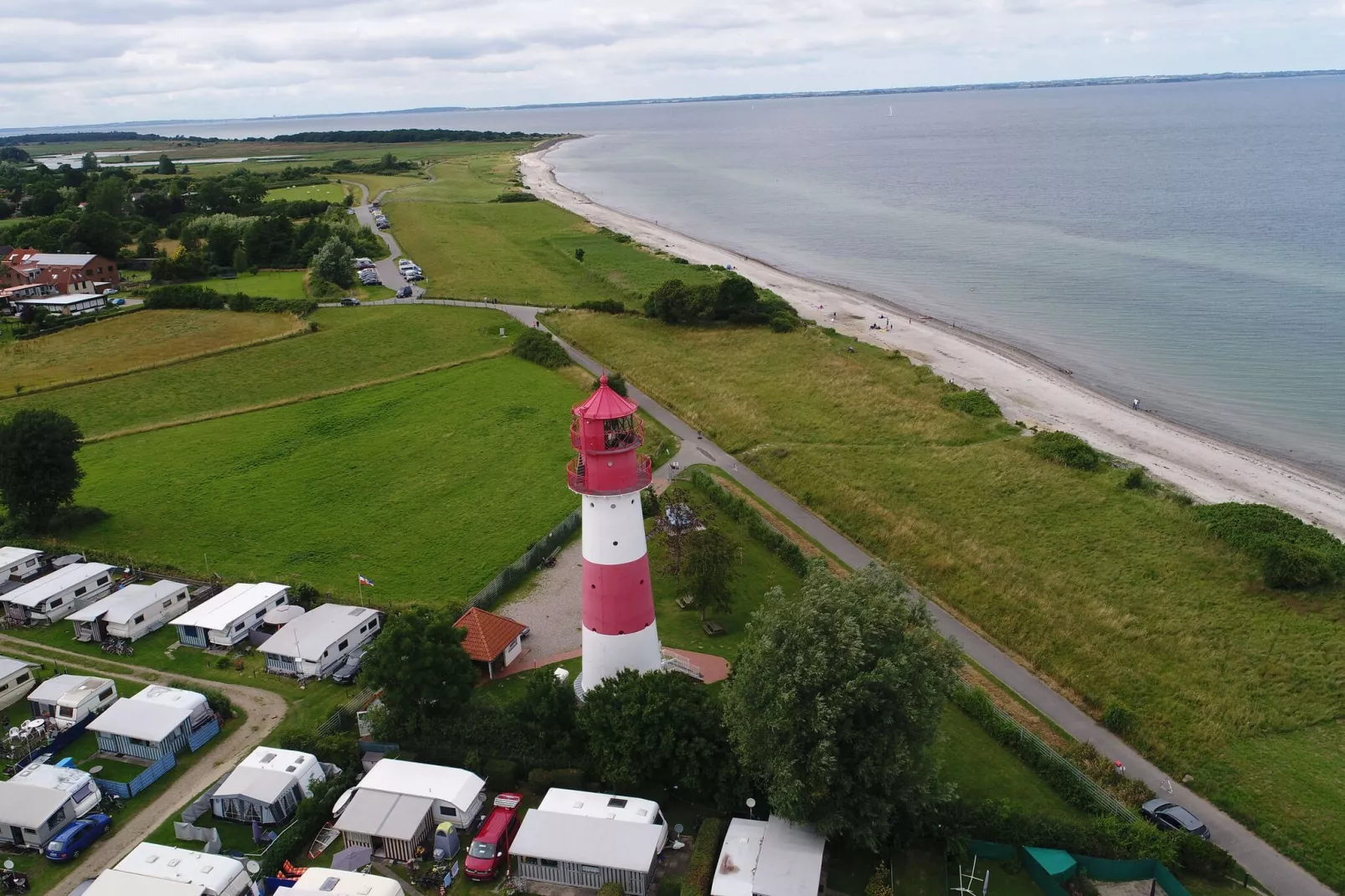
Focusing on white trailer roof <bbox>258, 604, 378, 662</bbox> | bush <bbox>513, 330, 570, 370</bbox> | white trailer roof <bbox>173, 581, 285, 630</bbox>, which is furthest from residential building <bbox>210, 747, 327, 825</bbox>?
bush <bbox>513, 330, 570, 370</bbox>

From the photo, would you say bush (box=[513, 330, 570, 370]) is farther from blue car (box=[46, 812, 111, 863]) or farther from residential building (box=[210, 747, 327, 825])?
blue car (box=[46, 812, 111, 863])

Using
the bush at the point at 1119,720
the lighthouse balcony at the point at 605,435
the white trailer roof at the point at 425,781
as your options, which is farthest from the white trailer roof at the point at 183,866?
the bush at the point at 1119,720

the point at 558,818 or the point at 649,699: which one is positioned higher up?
the point at 649,699

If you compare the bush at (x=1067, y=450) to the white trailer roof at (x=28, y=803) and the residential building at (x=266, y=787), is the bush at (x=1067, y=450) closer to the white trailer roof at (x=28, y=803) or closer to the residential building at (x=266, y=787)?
the residential building at (x=266, y=787)

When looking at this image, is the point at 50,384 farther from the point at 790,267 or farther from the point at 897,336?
the point at 790,267

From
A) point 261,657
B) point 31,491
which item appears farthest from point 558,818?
point 31,491

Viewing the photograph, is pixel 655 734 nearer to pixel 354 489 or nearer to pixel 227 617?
pixel 227 617

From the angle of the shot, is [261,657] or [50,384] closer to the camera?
[261,657]
